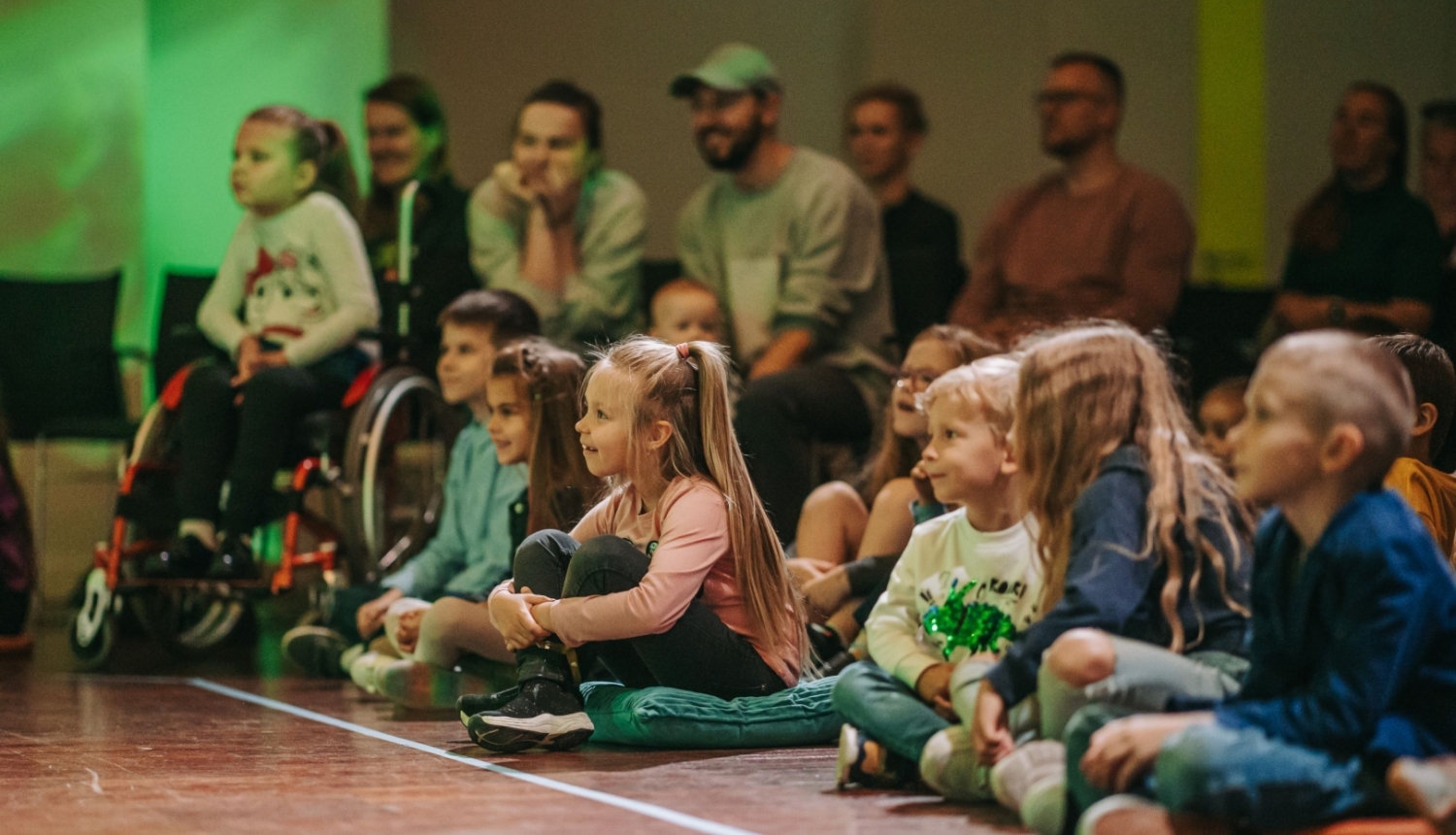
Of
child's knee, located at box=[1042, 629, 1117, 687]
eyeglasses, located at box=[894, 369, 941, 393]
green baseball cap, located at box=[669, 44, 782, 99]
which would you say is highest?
green baseball cap, located at box=[669, 44, 782, 99]

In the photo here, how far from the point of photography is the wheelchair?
13.7ft

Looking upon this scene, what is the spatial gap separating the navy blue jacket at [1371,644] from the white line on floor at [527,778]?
0.61 m

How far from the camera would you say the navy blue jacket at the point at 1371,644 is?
1.74 meters

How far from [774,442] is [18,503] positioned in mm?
2057

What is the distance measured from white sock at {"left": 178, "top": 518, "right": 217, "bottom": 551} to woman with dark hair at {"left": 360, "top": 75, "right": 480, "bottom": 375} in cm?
69

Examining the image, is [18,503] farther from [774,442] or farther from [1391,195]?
[1391,195]

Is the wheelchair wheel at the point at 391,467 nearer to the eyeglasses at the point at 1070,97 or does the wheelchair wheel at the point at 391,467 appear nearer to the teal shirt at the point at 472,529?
the teal shirt at the point at 472,529

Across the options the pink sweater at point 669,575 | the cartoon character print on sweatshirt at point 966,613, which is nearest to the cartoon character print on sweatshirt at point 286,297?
the pink sweater at point 669,575

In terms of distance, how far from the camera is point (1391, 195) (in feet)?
14.9

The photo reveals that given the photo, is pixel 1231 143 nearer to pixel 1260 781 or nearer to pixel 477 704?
pixel 477 704

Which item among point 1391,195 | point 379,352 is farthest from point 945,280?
point 379,352

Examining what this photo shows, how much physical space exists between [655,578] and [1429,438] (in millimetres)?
1227

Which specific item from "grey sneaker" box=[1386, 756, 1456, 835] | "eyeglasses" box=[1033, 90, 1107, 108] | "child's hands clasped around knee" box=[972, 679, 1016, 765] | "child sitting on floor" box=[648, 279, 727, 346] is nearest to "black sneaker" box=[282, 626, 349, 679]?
"child sitting on floor" box=[648, 279, 727, 346]

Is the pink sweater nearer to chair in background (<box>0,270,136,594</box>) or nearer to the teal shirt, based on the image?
the teal shirt
